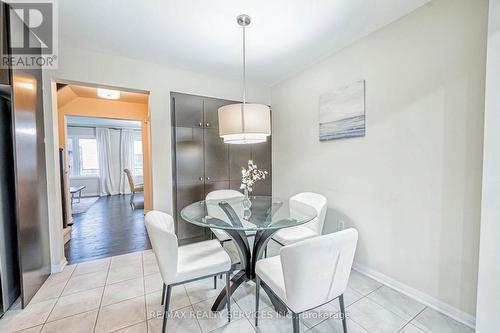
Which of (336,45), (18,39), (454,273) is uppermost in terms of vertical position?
(336,45)

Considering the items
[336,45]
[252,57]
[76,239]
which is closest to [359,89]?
[336,45]

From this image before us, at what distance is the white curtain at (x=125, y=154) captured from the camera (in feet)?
25.3

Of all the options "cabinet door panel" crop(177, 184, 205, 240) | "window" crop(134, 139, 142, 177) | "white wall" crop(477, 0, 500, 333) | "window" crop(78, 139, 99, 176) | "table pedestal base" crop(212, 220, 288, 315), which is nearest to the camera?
"white wall" crop(477, 0, 500, 333)

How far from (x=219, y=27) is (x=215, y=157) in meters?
1.72

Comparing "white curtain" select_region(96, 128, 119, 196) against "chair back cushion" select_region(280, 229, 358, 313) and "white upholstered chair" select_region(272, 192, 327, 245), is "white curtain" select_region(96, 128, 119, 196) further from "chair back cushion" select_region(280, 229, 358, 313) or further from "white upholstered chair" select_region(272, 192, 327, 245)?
"chair back cushion" select_region(280, 229, 358, 313)

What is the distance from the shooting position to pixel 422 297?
5.88ft

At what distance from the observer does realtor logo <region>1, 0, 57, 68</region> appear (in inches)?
65.6

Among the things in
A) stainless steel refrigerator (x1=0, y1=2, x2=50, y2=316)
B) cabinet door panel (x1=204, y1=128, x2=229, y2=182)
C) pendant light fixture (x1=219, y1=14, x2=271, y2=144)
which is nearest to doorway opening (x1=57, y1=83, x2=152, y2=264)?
stainless steel refrigerator (x1=0, y1=2, x2=50, y2=316)

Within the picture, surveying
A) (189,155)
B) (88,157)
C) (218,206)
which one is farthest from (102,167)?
(218,206)

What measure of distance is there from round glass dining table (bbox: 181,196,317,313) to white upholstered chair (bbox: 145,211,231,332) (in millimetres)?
198

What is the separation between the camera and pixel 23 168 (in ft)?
5.85

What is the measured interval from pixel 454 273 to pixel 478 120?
1.19 meters

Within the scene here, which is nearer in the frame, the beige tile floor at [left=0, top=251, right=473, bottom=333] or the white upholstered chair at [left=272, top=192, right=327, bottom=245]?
the beige tile floor at [left=0, top=251, right=473, bottom=333]

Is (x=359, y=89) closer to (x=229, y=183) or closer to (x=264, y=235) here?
(x=264, y=235)
